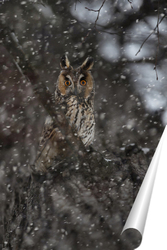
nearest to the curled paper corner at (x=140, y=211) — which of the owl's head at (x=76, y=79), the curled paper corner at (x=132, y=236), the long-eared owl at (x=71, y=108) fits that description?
the curled paper corner at (x=132, y=236)

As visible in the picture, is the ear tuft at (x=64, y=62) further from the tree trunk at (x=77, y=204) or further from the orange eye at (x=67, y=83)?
the tree trunk at (x=77, y=204)

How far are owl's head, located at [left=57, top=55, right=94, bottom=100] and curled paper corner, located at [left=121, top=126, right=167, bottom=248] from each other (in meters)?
0.41

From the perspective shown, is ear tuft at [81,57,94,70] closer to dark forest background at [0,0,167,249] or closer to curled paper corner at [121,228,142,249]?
dark forest background at [0,0,167,249]

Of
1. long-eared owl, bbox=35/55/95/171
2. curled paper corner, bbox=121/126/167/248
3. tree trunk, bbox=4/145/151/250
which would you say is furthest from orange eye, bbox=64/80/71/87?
curled paper corner, bbox=121/126/167/248

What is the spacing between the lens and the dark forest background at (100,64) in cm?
89

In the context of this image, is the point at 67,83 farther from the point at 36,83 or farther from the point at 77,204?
the point at 77,204

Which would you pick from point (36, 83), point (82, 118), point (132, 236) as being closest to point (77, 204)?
point (132, 236)

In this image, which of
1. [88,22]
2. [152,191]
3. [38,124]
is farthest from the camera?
[88,22]

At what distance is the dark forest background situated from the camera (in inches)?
34.9

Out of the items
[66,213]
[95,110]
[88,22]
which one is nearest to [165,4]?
[88,22]

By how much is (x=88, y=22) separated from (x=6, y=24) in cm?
35

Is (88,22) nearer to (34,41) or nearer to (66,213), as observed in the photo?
A: (34,41)

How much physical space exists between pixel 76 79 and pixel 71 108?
0.48 feet

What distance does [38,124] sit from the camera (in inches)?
34.8
